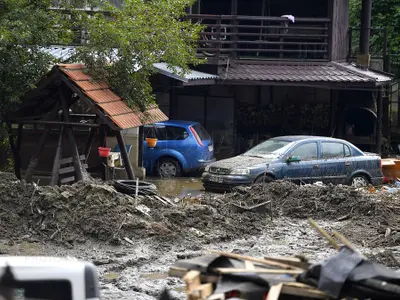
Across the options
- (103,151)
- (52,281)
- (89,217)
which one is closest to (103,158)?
(103,151)

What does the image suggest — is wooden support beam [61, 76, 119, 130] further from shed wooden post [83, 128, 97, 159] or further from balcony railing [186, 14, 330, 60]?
balcony railing [186, 14, 330, 60]

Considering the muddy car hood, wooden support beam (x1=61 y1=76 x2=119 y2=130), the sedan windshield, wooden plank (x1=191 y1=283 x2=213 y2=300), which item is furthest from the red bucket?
wooden plank (x1=191 y1=283 x2=213 y2=300)

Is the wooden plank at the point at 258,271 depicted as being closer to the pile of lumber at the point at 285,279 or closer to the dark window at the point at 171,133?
the pile of lumber at the point at 285,279

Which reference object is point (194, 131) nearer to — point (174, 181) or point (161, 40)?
point (174, 181)

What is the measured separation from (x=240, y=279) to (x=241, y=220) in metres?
9.43

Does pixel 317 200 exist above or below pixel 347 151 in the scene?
below

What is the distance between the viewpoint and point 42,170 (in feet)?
56.7

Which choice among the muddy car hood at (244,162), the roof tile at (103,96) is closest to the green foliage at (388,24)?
the muddy car hood at (244,162)

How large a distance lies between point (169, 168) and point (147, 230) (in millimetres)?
9041

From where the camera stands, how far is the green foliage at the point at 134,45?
16875mm

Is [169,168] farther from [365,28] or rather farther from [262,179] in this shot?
[365,28]

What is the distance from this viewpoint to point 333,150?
20.3 meters

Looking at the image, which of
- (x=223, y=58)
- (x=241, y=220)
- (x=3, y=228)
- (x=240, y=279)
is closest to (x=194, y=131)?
(x=223, y=58)

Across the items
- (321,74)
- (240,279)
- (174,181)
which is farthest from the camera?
(321,74)
